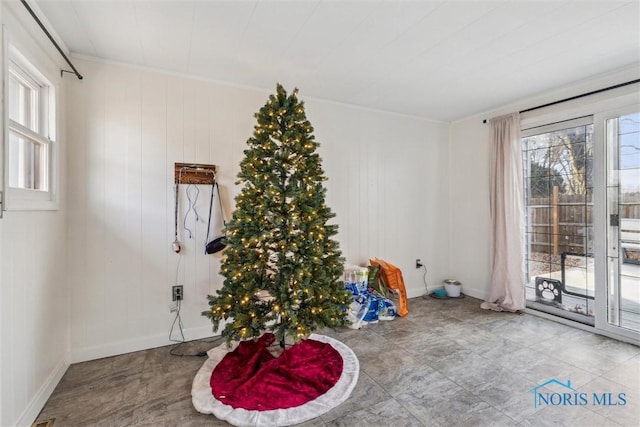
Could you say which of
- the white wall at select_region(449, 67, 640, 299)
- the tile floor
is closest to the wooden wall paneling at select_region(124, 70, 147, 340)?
the tile floor

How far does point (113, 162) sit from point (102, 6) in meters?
1.14

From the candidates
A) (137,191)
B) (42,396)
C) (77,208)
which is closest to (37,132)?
(77,208)

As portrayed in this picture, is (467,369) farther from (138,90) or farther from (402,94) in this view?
(138,90)

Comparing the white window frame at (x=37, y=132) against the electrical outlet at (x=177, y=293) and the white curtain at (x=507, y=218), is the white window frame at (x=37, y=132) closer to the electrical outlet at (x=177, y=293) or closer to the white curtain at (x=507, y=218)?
the electrical outlet at (x=177, y=293)

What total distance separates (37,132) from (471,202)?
4594 mm

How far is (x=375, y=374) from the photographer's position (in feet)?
6.74

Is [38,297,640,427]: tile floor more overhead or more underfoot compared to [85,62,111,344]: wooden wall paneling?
more underfoot

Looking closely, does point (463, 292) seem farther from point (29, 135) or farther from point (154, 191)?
point (29, 135)

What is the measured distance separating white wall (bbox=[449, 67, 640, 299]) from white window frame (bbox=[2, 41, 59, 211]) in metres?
4.48

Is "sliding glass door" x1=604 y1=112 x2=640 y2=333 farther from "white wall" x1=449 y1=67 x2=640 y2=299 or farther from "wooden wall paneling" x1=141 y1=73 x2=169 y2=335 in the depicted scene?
"wooden wall paneling" x1=141 y1=73 x2=169 y2=335

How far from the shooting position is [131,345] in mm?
2410

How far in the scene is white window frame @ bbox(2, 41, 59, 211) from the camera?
4.69 ft

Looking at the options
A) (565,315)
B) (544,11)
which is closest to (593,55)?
(544,11)

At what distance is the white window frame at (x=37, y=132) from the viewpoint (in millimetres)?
1429
